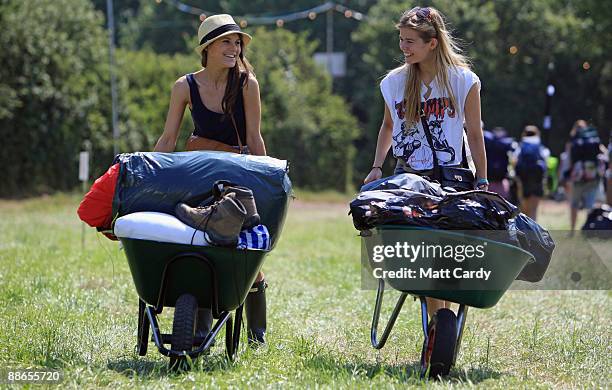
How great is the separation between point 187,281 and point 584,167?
11.4 m

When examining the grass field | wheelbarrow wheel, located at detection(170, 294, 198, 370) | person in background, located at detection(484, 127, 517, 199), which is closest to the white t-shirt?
the grass field

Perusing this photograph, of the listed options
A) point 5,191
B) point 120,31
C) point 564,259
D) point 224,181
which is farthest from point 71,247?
point 120,31

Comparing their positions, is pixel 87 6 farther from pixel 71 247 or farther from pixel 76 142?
pixel 71 247

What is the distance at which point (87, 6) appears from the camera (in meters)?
28.8

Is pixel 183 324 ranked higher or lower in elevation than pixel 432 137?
lower

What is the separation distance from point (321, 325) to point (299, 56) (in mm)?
30491

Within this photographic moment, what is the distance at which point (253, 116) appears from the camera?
589cm

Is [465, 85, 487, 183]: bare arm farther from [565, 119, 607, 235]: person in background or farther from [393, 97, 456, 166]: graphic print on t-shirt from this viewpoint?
[565, 119, 607, 235]: person in background

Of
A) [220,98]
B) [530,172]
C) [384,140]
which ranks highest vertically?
[220,98]

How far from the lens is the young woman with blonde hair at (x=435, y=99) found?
18.1 ft

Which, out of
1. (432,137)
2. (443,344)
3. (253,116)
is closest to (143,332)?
(253,116)

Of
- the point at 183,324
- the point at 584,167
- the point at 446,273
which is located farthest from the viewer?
the point at 584,167

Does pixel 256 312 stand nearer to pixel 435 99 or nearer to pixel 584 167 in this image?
pixel 435 99

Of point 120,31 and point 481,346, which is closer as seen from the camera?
point 481,346
